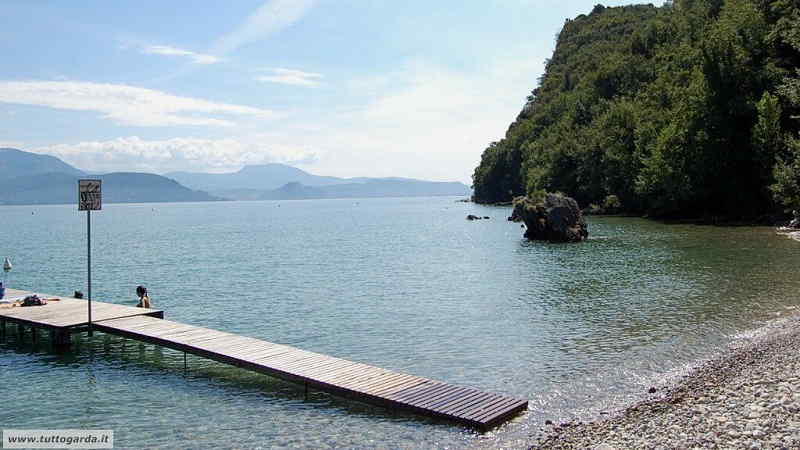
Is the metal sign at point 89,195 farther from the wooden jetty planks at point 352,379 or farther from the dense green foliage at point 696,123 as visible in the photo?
the dense green foliage at point 696,123

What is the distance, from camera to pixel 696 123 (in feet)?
262

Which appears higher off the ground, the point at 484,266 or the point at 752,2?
the point at 752,2

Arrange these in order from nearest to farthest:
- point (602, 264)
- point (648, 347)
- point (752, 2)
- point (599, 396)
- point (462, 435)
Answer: point (462, 435) → point (599, 396) → point (648, 347) → point (602, 264) → point (752, 2)

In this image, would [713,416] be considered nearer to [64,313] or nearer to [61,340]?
[61,340]

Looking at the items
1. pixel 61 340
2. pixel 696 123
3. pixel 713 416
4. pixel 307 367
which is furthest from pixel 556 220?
pixel 713 416

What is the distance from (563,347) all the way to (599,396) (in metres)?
5.46

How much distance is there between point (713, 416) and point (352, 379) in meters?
8.89

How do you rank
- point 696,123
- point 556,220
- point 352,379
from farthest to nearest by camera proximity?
1. point 696,123
2. point 556,220
3. point 352,379

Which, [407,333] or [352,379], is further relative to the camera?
[407,333]

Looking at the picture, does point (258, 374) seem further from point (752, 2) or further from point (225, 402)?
point (752, 2)

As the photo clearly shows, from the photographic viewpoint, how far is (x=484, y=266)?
159 feet

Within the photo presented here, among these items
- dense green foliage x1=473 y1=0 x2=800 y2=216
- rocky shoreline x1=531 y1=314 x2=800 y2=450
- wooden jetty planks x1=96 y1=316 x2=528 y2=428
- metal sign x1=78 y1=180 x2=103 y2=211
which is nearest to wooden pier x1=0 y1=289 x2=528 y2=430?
wooden jetty planks x1=96 y1=316 x2=528 y2=428

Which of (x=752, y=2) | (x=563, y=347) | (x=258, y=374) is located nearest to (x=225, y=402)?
(x=258, y=374)

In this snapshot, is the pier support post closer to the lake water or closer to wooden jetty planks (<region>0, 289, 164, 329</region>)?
wooden jetty planks (<region>0, 289, 164, 329</region>)
